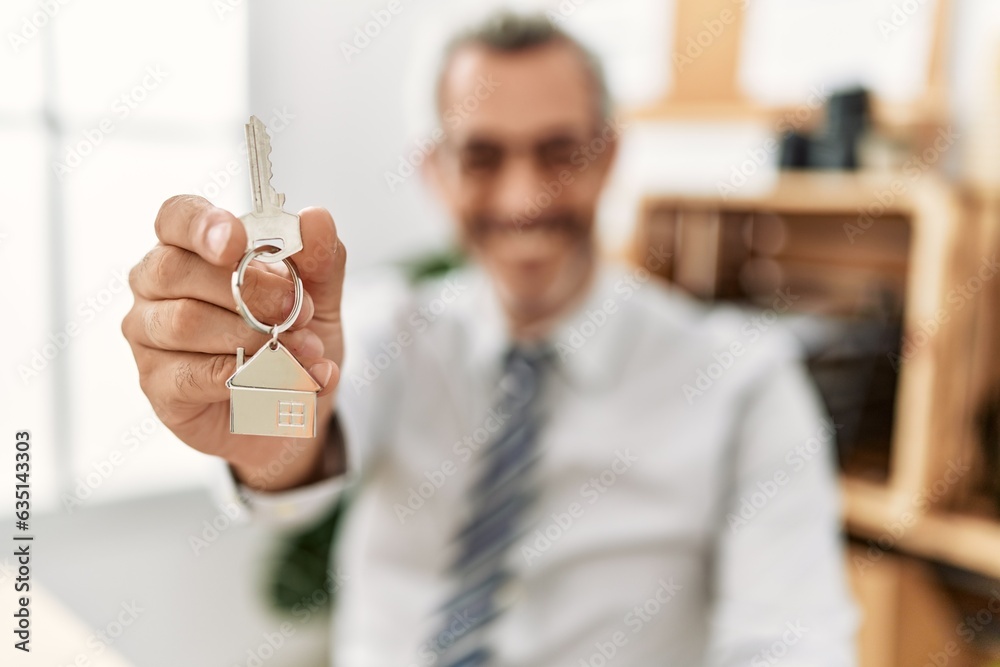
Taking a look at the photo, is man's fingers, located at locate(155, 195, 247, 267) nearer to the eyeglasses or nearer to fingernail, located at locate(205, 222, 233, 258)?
fingernail, located at locate(205, 222, 233, 258)

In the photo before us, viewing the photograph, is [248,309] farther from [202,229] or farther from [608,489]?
[608,489]

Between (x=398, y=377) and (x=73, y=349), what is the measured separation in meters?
0.56

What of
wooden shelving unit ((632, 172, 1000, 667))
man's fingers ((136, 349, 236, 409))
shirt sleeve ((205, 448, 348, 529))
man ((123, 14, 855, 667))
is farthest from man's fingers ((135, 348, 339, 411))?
wooden shelving unit ((632, 172, 1000, 667))

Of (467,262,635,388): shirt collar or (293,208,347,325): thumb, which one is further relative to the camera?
(467,262,635,388): shirt collar

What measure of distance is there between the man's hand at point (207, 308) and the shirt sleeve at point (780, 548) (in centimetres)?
69

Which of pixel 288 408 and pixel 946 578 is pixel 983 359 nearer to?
pixel 946 578

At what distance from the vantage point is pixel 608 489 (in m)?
0.91

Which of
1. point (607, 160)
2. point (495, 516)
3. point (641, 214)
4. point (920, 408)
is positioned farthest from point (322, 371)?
point (641, 214)

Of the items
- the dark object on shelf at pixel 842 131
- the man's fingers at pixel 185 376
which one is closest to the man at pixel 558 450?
the dark object on shelf at pixel 842 131

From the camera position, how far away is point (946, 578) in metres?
1.03

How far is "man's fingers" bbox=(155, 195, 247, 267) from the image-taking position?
24 cm

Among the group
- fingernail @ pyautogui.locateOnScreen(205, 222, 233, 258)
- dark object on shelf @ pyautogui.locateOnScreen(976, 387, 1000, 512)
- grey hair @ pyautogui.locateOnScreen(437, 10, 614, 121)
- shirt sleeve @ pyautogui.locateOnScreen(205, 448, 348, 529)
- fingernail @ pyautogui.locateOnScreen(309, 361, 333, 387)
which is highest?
grey hair @ pyautogui.locateOnScreen(437, 10, 614, 121)

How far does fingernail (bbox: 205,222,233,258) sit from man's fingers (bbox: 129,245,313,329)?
17 mm

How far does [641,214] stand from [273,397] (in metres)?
1.11
